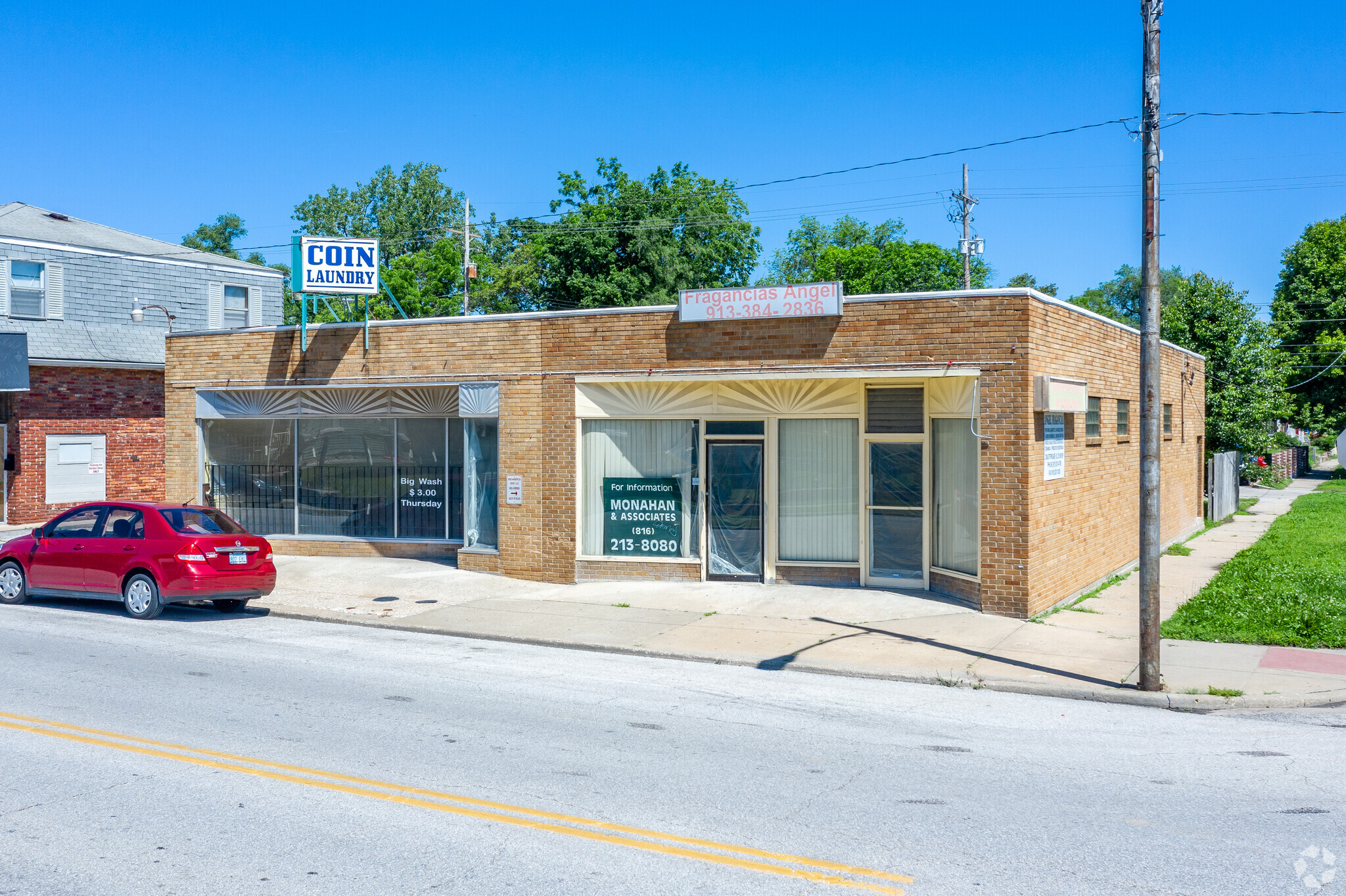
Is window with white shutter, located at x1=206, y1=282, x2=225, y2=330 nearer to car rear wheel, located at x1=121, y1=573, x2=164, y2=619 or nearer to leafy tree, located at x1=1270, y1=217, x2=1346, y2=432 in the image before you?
car rear wheel, located at x1=121, y1=573, x2=164, y2=619

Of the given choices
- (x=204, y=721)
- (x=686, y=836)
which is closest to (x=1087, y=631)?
(x=686, y=836)

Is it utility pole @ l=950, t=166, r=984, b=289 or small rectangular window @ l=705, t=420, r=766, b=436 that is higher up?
utility pole @ l=950, t=166, r=984, b=289

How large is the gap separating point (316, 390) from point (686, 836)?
1494 centimetres

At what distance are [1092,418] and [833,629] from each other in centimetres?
667

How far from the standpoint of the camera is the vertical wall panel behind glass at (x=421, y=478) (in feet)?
60.7

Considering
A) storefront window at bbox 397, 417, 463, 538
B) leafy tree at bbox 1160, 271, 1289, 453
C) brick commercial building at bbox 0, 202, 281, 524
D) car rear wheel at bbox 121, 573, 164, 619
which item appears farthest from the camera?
leafy tree at bbox 1160, 271, 1289, 453

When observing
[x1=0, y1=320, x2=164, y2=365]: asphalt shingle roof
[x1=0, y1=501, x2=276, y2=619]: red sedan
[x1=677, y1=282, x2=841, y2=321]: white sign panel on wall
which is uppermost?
[x1=0, y1=320, x2=164, y2=365]: asphalt shingle roof

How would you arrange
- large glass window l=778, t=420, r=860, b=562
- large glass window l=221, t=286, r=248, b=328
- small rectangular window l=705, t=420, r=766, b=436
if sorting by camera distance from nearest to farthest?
large glass window l=778, t=420, r=860, b=562 < small rectangular window l=705, t=420, r=766, b=436 < large glass window l=221, t=286, r=248, b=328

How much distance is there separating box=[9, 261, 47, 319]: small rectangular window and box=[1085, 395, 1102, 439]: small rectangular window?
25.6 m

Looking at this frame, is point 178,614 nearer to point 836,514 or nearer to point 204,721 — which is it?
point 204,721

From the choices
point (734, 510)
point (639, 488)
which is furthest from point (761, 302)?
point (639, 488)

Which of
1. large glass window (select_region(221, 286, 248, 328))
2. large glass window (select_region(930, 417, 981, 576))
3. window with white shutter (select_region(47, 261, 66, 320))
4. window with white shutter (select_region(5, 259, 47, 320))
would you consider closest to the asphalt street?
large glass window (select_region(930, 417, 981, 576))

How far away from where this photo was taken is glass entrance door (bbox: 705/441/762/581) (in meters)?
16.1

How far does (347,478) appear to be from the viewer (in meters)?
19.2
